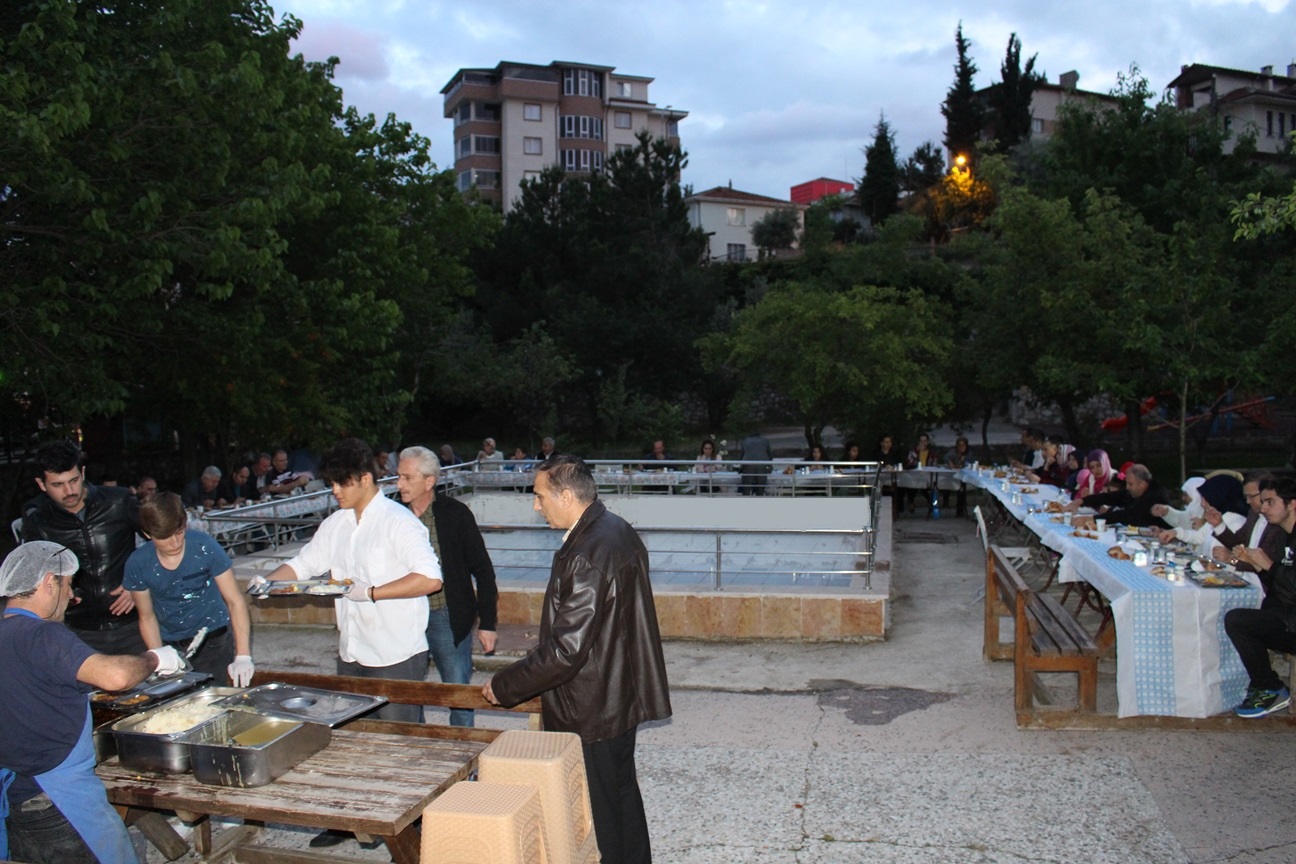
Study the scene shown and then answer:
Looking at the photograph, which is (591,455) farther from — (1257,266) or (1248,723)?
(1248,723)

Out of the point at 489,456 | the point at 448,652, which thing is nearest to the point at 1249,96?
the point at 489,456

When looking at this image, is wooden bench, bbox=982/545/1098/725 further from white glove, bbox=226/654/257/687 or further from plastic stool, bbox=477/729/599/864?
white glove, bbox=226/654/257/687

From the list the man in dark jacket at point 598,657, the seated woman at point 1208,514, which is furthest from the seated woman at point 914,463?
the man in dark jacket at point 598,657

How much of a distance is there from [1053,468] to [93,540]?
39.1ft

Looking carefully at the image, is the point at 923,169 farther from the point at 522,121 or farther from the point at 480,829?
A: the point at 480,829

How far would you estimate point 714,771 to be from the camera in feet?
19.2

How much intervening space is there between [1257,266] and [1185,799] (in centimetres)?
2232

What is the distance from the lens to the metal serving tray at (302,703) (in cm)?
398

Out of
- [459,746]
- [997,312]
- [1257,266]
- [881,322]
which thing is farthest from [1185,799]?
[1257,266]

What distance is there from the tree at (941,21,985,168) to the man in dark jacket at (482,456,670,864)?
59.0 m

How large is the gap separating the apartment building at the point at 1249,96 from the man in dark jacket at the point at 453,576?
48307mm

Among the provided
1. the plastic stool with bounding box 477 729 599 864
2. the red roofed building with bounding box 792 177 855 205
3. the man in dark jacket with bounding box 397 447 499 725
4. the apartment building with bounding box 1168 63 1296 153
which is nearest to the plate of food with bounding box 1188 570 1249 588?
the man in dark jacket with bounding box 397 447 499 725

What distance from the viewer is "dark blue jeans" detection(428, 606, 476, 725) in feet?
17.6

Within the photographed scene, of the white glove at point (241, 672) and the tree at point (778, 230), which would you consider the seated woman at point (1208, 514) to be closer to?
the white glove at point (241, 672)
